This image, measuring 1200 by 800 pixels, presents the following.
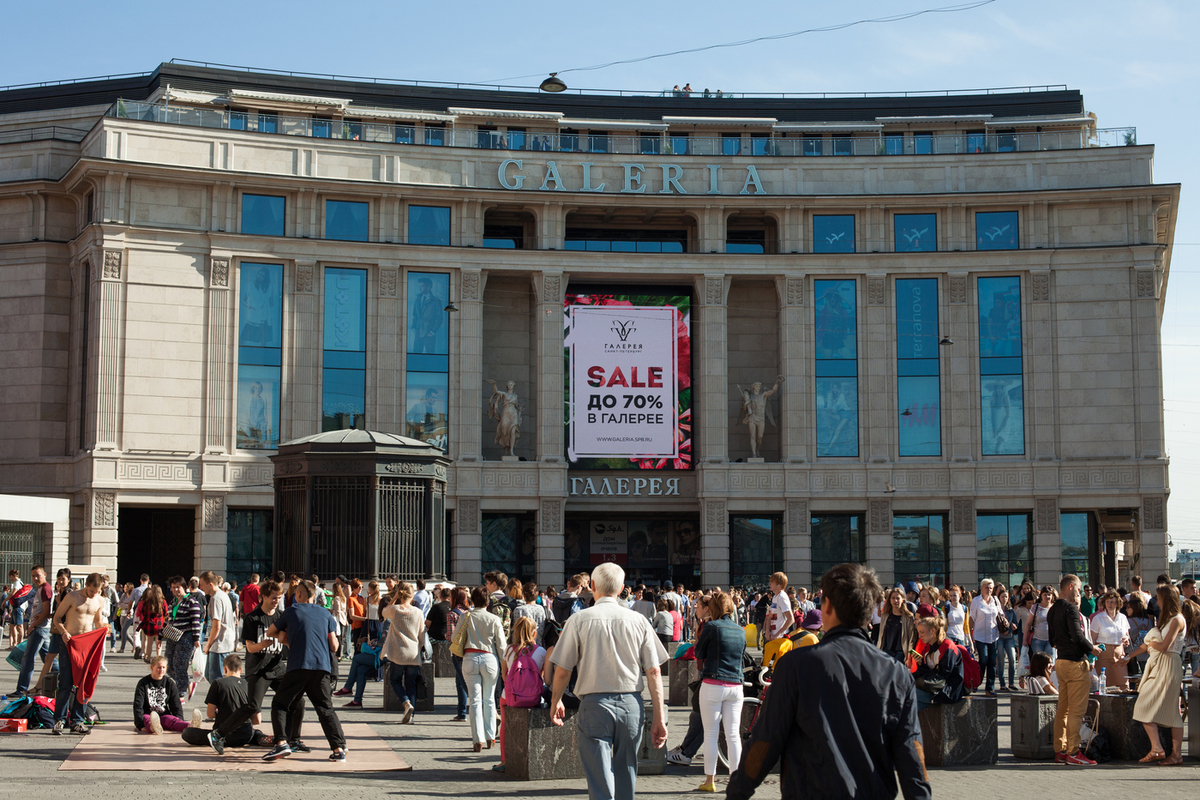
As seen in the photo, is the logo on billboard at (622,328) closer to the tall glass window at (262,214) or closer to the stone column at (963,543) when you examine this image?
the tall glass window at (262,214)

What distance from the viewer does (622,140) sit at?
48469 millimetres

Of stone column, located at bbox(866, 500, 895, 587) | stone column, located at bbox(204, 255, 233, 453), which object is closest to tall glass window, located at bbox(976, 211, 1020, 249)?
stone column, located at bbox(866, 500, 895, 587)

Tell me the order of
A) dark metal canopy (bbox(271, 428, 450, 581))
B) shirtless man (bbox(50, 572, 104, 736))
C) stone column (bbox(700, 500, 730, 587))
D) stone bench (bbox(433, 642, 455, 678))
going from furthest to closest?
stone column (bbox(700, 500, 730, 587)) → dark metal canopy (bbox(271, 428, 450, 581)) → stone bench (bbox(433, 642, 455, 678)) → shirtless man (bbox(50, 572, 104, 736))

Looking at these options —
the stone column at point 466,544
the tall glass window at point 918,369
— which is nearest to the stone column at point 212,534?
the stone column at point 466,544

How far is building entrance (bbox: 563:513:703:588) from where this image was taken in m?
48.4

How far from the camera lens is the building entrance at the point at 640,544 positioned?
48438 mm

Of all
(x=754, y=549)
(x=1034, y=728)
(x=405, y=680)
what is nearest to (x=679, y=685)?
(x=405, y=680)

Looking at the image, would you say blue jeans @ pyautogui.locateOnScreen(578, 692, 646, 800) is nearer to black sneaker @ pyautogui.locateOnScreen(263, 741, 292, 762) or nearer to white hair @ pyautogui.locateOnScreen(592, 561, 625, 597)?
white hair @ pyautogui.locateOnScreen(592, 561, 625, 597)

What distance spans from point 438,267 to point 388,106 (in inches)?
368

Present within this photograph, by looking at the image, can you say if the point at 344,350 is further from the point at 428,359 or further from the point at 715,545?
the point at 715,545

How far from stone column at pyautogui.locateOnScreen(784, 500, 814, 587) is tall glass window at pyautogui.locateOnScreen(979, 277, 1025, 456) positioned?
7166 mm

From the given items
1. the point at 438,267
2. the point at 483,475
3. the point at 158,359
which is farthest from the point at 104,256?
the point at 483,475

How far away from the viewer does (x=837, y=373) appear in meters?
46.5

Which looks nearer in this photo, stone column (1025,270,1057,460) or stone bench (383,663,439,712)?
stone bench (383,663,439,712)
